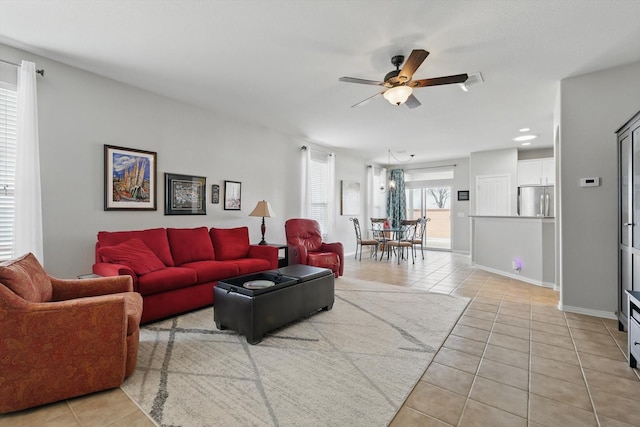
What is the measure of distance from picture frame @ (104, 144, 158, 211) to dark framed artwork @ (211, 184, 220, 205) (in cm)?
87

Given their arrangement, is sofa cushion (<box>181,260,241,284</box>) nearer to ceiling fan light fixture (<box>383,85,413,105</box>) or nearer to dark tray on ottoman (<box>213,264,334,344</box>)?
dark tray on ottoman (<box>213,264,334,344</box>)

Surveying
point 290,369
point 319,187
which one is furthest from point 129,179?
point 319,187

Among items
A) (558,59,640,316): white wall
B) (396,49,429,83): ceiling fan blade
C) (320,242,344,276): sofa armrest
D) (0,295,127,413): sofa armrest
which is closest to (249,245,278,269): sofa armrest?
(320,242,344,276): sofa armrest

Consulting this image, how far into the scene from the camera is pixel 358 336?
2705 mm

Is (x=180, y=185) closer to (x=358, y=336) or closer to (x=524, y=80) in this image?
(x=358, y=336)

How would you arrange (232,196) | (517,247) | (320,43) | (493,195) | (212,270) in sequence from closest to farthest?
(320,43) < (212,270) < (232,196) < (517,247) < (493,195)

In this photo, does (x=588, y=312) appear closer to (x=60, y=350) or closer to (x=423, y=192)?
(x=60, y=350)

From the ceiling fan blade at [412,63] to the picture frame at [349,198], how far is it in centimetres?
485

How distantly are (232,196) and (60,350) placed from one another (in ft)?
11.1

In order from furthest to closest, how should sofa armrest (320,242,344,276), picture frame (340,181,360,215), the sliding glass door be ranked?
the sliding glass door
picture frame (340,181,360,215)
sofa armrest (320,242,344,276)

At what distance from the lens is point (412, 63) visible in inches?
101

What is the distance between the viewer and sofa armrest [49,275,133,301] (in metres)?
2.25

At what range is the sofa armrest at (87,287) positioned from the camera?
88.7 inches

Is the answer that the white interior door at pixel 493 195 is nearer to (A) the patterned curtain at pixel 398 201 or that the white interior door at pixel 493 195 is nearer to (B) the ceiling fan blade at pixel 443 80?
(A) the patterned curtain at pixel 398 201
